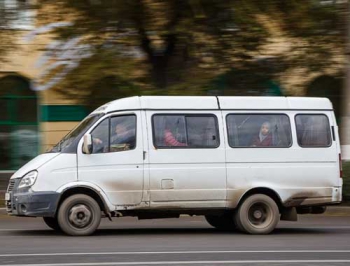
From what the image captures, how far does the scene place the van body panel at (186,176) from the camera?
42.1 feet

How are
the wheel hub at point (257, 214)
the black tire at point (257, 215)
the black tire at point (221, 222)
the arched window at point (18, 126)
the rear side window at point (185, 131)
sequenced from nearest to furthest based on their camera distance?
the rear side window at point (185, 131)
the black tire at point (257, 215)
the wheel hub at point (257, 214)
the black tire at point (221, 222)
the arched window at point (18, 126)

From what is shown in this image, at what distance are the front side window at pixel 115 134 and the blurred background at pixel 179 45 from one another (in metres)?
5.35

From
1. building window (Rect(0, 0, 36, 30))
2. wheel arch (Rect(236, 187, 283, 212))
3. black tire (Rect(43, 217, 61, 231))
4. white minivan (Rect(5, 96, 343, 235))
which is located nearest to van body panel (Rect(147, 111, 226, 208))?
white minivan (Rect(5, 96, 343, 235))

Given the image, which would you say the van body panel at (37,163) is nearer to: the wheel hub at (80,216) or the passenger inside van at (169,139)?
the wheel hub at (80,216)

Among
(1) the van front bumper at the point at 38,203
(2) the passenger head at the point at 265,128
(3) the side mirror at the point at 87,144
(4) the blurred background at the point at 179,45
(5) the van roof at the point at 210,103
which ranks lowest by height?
(1) the van front bumper at the point at 38,203

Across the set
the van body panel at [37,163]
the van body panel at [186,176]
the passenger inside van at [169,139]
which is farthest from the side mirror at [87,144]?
the passenger inside van at [169,139]

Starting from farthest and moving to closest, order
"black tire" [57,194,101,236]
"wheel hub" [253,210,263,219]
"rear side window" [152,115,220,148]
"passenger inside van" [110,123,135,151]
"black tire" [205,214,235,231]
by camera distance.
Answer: "black tire" [205,214,235,231] < "wheel hub" [253,210,263,219] < "rear side window" [152,115,220,148] < "passenger inside van" [110,123,135,151] < "black tire" [57,194,101,236]

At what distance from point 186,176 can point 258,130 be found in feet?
4.79

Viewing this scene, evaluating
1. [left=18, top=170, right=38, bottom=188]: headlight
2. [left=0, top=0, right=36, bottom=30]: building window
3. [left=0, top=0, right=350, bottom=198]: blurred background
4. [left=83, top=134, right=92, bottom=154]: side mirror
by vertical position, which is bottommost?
[left=18, top=170, right=38, bottom=188]: headlight

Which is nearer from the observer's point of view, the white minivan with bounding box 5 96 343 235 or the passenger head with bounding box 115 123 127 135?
the white minivan with bounding box 5 96 343 235

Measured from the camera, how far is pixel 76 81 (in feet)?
61.8

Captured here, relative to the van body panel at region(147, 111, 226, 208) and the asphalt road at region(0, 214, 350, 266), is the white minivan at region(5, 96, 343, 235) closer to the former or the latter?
the van body panel at region(147, 111, 226, 208)

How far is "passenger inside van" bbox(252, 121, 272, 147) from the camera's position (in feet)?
43.6

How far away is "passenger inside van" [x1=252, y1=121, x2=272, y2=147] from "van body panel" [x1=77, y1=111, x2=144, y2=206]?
1915 mm
